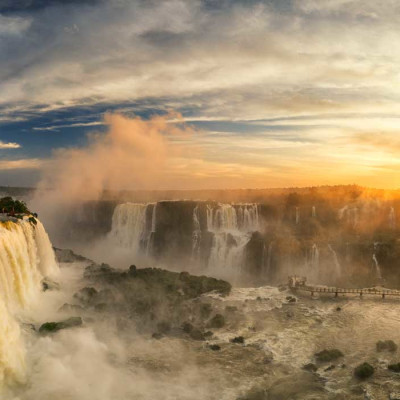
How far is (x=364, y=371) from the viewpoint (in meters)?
21.7

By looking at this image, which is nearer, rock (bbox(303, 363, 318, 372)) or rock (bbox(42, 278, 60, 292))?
rock (bbox(303, 363, 318, 372))

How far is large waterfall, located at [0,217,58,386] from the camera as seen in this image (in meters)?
18.6

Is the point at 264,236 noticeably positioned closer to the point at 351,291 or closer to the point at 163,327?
the point at 351,291

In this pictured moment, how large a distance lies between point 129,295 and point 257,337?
12.2 metres

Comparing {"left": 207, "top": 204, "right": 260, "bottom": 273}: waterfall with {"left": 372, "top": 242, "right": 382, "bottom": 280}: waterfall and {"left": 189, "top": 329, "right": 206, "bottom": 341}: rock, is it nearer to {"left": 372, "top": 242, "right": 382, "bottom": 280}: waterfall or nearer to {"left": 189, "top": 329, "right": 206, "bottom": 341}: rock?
{"left": 372, "top": 242, "right": 382, "bottom": 280}: waterfall

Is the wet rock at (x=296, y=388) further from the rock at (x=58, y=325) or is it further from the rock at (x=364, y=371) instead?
the rock at (x=58, y=325)

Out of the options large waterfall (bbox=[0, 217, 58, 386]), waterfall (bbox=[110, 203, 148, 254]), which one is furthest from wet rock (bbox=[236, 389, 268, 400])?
waterfall (bbox=[110, 203, 148, 254])

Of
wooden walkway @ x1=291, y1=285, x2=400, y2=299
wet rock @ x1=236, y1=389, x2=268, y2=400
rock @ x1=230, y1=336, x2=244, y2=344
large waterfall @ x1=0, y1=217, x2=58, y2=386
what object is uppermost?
large waterfall @ x1=0, y1=217, x2=58, y2=386

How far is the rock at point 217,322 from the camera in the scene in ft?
97.6

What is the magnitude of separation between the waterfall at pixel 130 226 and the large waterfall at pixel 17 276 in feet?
82.1

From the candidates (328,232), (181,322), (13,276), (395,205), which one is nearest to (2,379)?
(13,276)

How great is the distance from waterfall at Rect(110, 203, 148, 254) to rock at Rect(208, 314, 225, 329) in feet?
111

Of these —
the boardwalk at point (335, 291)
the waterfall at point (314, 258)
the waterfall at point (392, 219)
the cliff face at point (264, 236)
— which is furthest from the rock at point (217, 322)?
the waterfall at point (392, 219)

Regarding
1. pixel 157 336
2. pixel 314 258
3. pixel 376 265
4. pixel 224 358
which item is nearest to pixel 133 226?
pixel 314 258
